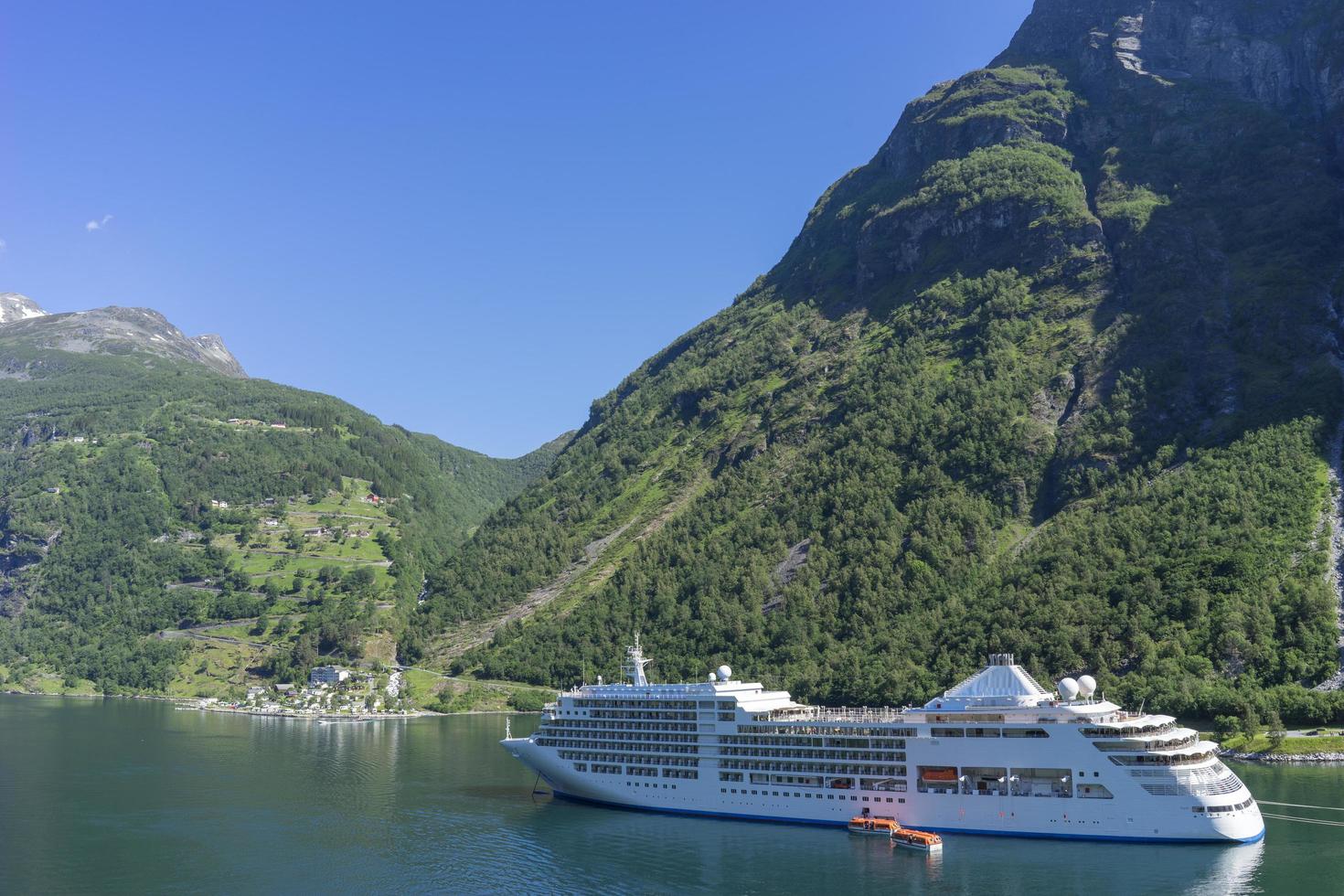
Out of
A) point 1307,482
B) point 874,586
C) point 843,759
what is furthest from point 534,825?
point 1307,482

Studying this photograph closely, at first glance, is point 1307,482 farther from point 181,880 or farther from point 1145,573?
point 181,880

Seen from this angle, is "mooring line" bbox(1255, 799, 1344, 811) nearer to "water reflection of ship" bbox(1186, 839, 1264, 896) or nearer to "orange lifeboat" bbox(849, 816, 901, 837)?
"water reflection of ship" bbox(1186, 839, 1264, 896)

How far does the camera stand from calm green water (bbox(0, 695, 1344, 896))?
7394 centimetres

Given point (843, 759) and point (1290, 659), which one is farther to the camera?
point (1290, 659)

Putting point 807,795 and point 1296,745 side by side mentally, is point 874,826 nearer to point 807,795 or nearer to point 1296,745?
point 807,795

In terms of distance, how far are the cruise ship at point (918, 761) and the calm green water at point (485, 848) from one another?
197 cm

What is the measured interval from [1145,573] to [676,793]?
312 feet

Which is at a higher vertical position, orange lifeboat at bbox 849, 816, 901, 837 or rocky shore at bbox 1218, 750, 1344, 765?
rocky shore at bbox 1218, 750, 1344, 765

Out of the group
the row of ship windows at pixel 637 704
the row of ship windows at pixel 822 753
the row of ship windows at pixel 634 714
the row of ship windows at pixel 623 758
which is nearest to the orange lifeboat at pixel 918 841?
the row of ship windows at pixel 822 753

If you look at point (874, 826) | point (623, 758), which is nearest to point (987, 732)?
point (874, 826)

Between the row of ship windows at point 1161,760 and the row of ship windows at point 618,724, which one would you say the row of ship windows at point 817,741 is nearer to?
the row of ship windows at point 618,724

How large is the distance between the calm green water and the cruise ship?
1.97 m

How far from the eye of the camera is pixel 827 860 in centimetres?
7912

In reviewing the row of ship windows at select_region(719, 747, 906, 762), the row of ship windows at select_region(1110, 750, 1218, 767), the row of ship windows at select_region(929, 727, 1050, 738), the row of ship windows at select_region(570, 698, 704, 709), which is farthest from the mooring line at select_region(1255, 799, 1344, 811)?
the row of ship windows at select_region(570, 698, 704, 709)
